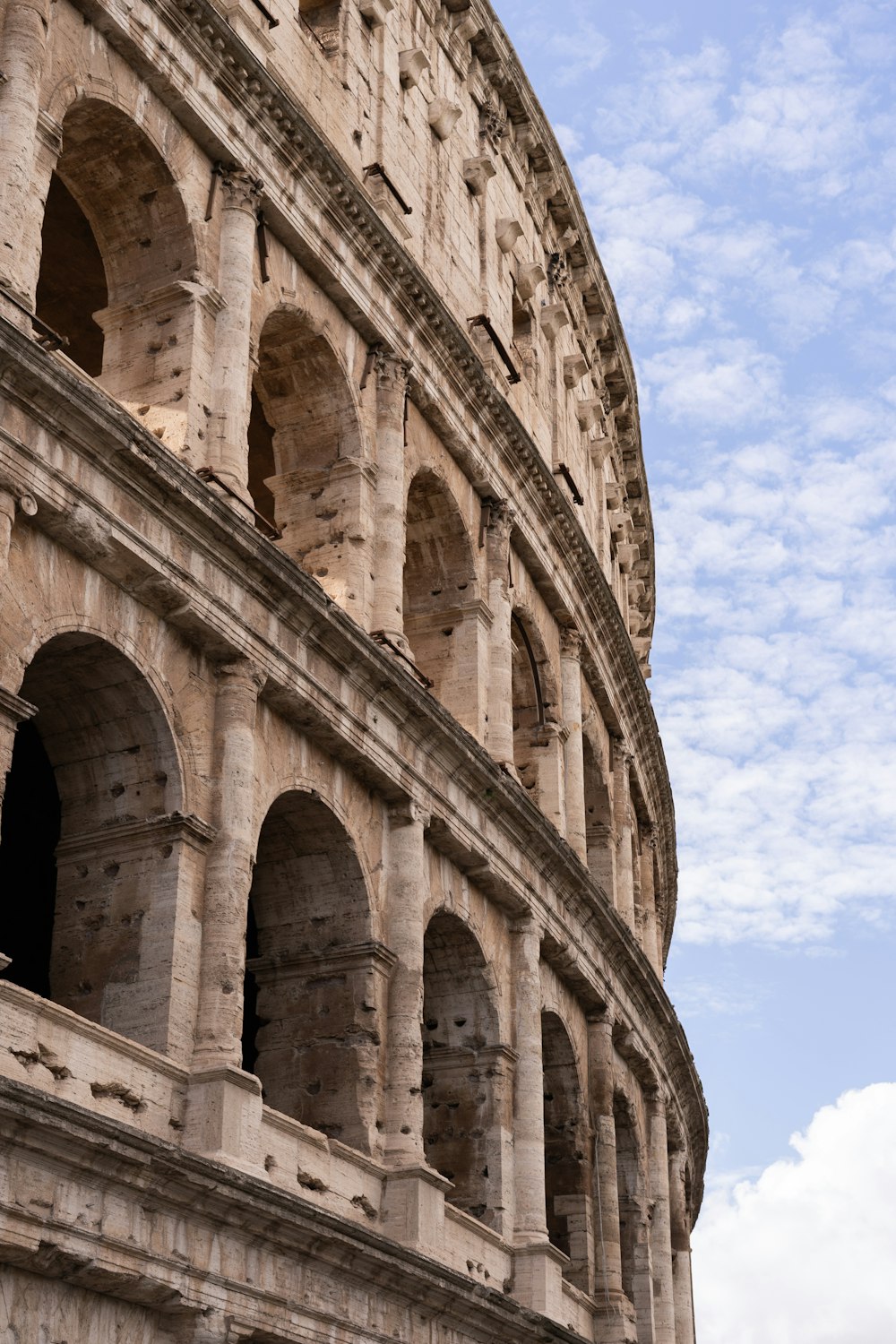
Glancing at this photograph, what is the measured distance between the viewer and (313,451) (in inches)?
727

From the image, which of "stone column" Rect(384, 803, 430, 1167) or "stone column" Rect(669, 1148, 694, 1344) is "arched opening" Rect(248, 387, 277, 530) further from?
"stone column" Rect(669, 1148, 694, 1344)

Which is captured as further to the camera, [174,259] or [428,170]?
[428,170]

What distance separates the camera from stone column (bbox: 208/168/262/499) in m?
15.5

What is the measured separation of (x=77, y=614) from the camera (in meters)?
13.3

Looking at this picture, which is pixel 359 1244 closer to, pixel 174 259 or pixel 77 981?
pixel 77 981

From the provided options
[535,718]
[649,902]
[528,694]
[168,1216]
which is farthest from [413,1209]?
[649,902]

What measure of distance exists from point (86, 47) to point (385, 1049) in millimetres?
8477

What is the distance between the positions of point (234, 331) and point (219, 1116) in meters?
6.60

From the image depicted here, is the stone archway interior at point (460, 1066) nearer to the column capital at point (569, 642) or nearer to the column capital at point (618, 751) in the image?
the column capital at point (569, 642)

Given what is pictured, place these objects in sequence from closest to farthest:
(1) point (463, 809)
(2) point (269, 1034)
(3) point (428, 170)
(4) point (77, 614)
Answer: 1. (4) point (77, 614)
2. (2) point (269, 1034)
3. (1) point (463, 809)
4. (3) point (428, 170)

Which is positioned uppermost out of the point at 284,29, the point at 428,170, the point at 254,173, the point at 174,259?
the point at 428,170

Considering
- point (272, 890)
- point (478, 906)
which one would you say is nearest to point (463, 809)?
point (478, 906)

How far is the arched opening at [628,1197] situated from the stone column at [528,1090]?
4.50 m

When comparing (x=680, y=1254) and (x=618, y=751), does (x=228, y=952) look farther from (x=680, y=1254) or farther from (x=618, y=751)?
(x=680, y=1254)
